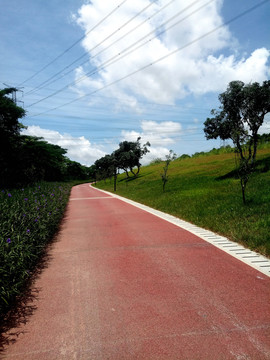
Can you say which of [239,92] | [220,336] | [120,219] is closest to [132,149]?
[239,92]

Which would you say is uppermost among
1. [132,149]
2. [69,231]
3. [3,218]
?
[132,149]

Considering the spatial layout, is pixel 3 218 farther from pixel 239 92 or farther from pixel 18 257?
pixel 239 92

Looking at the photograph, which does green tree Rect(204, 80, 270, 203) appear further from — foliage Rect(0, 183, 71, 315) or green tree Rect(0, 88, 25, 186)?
green tree Rect(0, 88, 25, 186)

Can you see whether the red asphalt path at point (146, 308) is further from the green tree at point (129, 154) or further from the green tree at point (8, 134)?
the green tree at point (129, 154)

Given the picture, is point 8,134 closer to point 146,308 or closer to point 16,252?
point 16,252

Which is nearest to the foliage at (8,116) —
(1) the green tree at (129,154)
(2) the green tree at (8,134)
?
(2) the green tree at (8,134)

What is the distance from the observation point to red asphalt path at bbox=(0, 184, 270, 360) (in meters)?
3.14

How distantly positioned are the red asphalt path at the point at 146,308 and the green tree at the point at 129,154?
44.5 m

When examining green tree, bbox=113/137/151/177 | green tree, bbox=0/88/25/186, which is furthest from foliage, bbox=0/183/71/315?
green tree, bbox=113/137/151/177

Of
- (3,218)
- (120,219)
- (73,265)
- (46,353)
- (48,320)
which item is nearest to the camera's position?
(46,353)

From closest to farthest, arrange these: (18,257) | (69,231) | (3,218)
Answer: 1. (18,257)
2. (3,218)
3. (69,231)

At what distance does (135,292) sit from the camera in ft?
15.1

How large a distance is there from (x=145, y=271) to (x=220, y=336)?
244 centimetres

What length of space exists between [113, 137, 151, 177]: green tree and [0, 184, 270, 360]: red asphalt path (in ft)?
146
